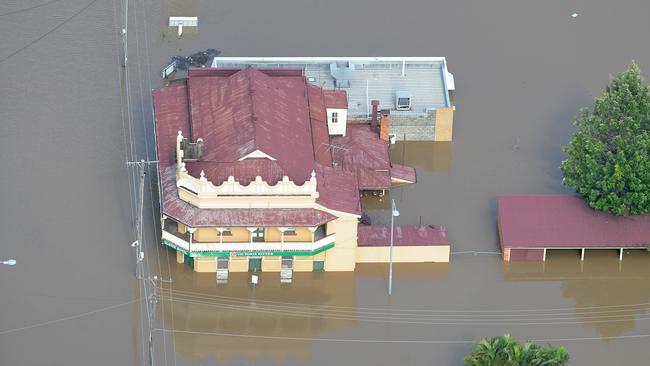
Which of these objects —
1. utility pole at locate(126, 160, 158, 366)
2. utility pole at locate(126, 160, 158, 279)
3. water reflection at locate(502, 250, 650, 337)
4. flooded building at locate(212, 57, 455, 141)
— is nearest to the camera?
utility pole at locate(126, 160, 158, 366)

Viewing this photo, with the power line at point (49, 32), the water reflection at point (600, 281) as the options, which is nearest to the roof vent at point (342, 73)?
the water reflection at point (600, 281)

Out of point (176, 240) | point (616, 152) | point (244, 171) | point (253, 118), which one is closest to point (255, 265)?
point (176, 240)

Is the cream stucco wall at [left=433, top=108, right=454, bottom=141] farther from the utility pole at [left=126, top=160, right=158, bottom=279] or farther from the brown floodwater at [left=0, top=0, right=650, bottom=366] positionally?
the utility pole at [left=126, top=160, right=158, bottom=279]

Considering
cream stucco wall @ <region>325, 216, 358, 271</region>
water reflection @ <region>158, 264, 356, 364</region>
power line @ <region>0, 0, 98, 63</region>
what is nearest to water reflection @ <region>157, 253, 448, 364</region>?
water reflection @ <region>158, 264, 356, 364</region>

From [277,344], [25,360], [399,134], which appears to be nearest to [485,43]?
[399,134]

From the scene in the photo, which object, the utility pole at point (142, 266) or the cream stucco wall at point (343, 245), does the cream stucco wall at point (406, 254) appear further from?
the utility pole at point (142, 266)

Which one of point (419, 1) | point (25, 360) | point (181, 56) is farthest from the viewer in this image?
point (419, 1)

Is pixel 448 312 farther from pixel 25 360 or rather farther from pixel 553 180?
pixel 25 360
